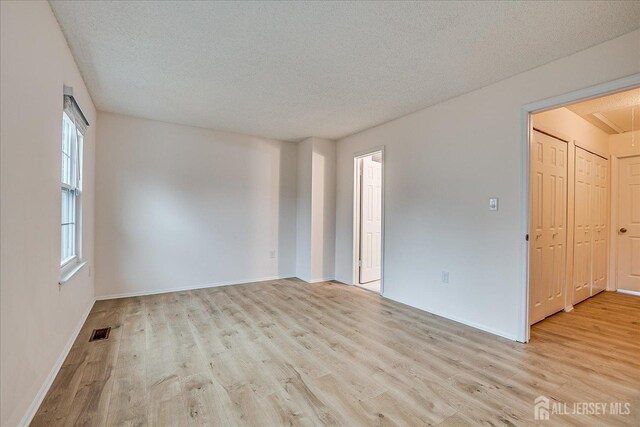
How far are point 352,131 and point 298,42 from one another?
2346 millimetres

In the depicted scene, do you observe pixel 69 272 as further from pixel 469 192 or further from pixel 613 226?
Result: pixel 613 226

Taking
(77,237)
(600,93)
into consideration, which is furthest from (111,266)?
(600,93)

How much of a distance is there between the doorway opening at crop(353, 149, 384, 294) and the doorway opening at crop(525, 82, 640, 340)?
204cm

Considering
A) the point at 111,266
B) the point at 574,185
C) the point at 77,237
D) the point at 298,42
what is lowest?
the point at 111,266

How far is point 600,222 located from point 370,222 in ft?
10.5

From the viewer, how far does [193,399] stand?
68.2 inches

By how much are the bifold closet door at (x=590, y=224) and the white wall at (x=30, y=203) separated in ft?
16.3

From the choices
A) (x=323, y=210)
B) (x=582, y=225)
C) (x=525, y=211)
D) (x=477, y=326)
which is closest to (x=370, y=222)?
(x=323, y=210)

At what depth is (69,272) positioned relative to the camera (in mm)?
2445

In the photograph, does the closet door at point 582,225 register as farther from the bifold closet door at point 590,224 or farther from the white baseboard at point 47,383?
the white baseboard at point 47,383

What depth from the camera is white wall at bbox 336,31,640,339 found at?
94.5 inches

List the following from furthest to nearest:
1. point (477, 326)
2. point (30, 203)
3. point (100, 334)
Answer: point (477, 326), point (100, 334), point (30, 203)

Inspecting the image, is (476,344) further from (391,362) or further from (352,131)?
(352,131)

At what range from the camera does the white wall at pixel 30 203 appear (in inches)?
51.6
